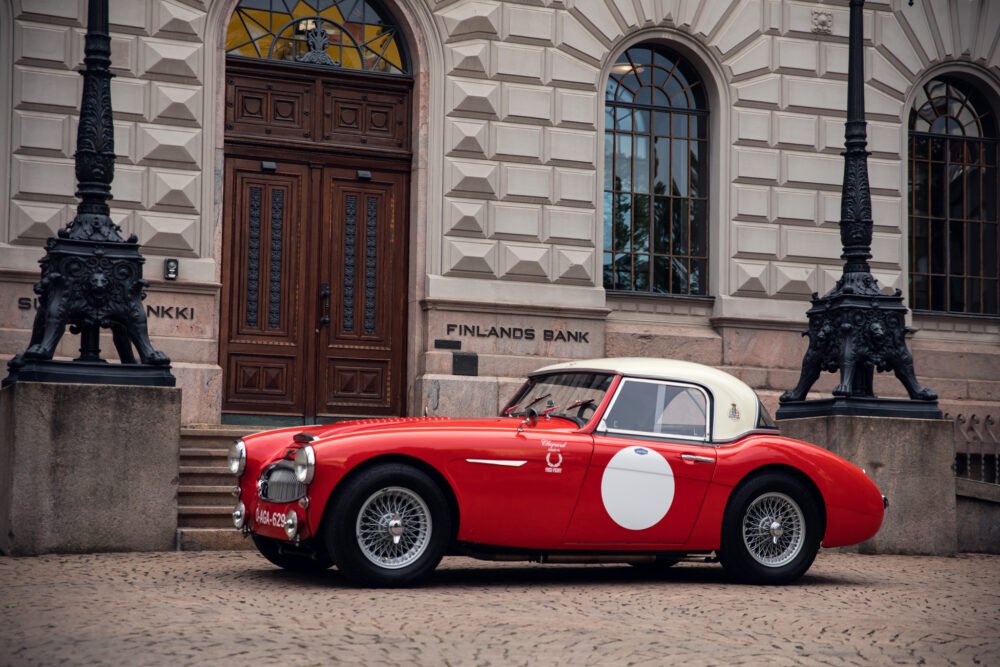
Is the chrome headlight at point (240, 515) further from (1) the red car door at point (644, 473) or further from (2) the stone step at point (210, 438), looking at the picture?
(2) the stone step at point (210, 438)

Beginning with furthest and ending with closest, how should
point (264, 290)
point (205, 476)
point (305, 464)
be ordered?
point (264, 290) < point (205, 476) < point (305, 464)

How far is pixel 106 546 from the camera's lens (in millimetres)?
11219

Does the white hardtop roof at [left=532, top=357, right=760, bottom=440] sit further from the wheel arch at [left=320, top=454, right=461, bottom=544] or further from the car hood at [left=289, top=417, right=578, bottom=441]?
the wheel arch at [left=320, top=454, right=461, bottom=544]

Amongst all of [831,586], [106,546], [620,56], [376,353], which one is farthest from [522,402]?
[620,56]

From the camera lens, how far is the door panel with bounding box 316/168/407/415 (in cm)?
1695

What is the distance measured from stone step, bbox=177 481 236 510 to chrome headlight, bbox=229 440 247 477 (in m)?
2.69

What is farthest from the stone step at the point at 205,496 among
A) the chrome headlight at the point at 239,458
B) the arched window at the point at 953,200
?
the arched window at the point at 953,200

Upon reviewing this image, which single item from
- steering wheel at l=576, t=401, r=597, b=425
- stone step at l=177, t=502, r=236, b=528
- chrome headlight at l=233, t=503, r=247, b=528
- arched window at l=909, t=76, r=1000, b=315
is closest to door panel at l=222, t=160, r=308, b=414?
stone step at l=177, t=502, r=236, b=528

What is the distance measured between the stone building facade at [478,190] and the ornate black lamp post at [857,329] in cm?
371

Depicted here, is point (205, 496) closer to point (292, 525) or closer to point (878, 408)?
point (292, 525)

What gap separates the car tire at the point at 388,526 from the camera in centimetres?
891

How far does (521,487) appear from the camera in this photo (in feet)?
30.8

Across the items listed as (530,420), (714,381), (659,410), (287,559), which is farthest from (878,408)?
(287,559)

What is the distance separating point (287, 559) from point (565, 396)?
224 centimetres
